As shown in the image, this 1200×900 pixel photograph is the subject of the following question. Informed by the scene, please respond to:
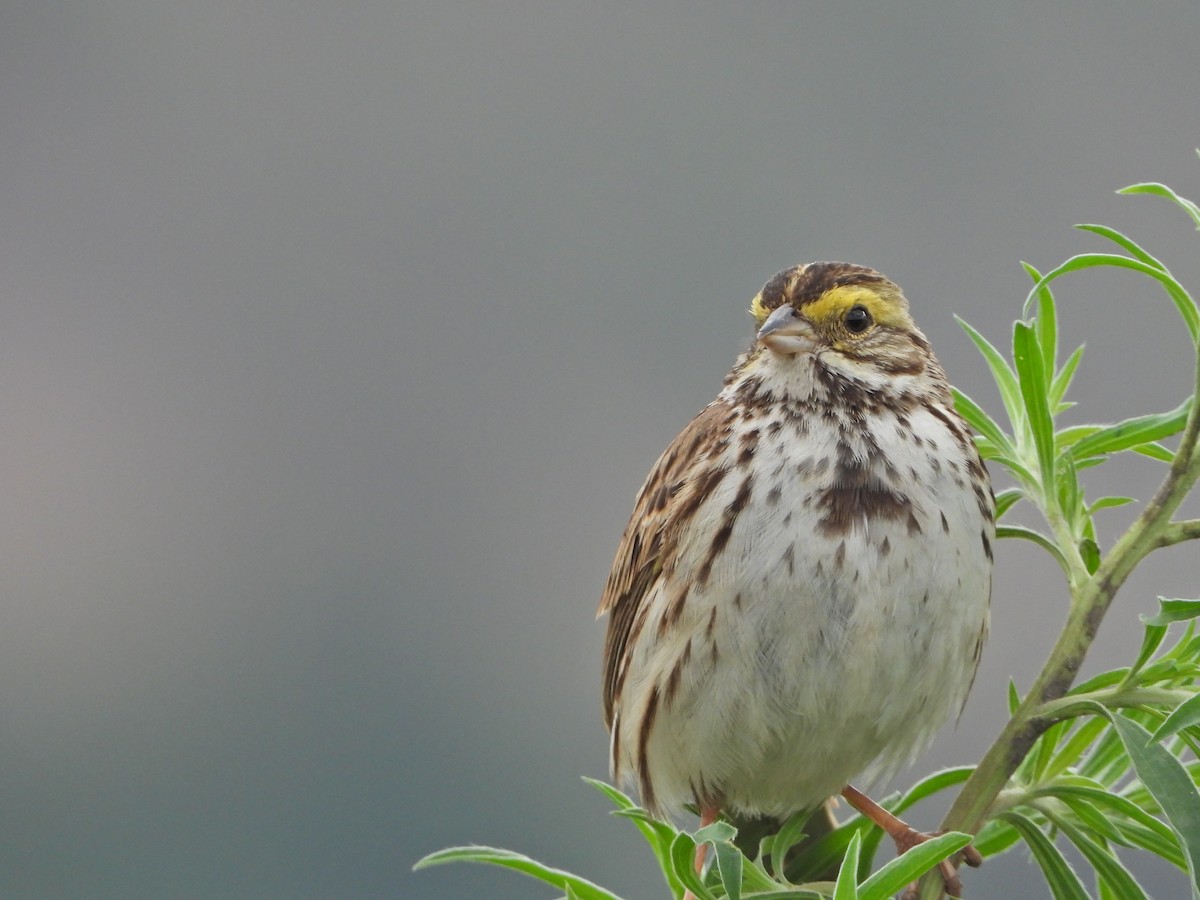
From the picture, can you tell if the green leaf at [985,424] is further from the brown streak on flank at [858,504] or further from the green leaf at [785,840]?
the green leaf at [785,840]

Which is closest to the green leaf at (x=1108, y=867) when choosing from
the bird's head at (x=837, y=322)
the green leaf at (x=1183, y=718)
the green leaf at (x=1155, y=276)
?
the green leaf at (x=1183, y=718)

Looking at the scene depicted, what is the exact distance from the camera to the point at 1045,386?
194 cm

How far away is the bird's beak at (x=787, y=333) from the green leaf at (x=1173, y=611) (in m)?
1.09

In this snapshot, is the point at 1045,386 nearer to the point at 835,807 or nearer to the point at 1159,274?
the point at 1159,274

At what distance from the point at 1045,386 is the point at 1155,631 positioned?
43cm

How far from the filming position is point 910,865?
4.85 ft

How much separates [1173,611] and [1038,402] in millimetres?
460

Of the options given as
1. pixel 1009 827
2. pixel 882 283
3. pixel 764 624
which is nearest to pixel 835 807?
pixel 764 624

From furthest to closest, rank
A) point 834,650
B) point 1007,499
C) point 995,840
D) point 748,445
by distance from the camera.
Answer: point 748,445, point 834,650, point 1007,499, point 995,840

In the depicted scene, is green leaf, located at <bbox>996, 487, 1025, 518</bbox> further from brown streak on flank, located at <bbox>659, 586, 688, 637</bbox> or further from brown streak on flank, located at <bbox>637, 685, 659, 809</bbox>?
brown streak on flank, located at <bbox>637, 685, 659, 809</bbox>

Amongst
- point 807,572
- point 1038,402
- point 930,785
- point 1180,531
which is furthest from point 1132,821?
point 807,572

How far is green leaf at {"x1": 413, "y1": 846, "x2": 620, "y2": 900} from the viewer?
1.70 m

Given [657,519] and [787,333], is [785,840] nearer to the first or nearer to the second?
[657,519]

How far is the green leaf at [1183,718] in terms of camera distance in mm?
1449
